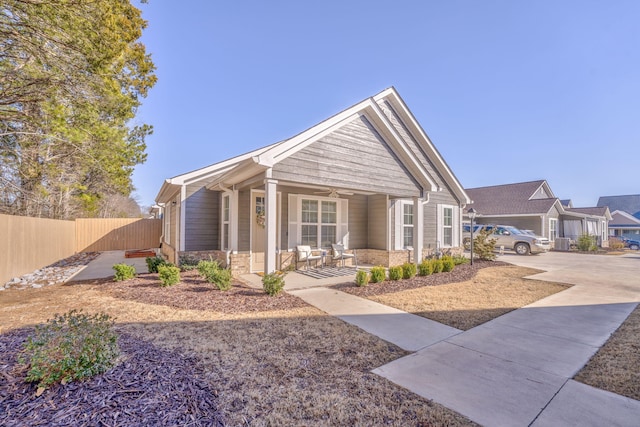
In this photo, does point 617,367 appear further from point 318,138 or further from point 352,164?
point 318,138

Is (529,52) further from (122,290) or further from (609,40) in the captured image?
(122,290)

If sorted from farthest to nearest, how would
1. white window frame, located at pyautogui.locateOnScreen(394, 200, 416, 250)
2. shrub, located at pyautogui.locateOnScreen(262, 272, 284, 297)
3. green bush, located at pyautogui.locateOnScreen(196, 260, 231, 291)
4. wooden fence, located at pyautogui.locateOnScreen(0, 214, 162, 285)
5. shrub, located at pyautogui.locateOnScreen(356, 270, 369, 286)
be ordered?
white window frame, located at pyautogui.locateOnScreen(394, 200, 416, 250) → wooden fence, located at pyautogui.locateOnScreen(0, 214, 162, 285) → shrub, located at pyautogui.locateOnScreen(356, 270, 369, 286) → green bush, located at pyautogui.locateOnScreen(196, 260, 231, 291) → shrub, located at pyautogui.locateOnScreen(262, 272, 284, 297)

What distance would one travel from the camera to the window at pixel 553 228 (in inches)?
869

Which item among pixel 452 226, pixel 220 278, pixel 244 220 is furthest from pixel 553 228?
pixel 220 278

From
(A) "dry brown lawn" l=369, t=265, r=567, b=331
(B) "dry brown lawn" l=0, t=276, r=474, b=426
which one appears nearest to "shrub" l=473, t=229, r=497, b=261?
(A) "dry brown lawn" l=369, t=265, r=567, b=331

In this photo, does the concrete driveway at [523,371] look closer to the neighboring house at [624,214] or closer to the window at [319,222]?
the window at [319,222]

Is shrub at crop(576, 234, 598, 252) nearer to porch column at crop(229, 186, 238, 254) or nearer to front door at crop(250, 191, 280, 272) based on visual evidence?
front door at crop(250, 191, 280, 272)

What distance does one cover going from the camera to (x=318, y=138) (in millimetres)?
7625

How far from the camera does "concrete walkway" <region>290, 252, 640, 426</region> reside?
2621 mm

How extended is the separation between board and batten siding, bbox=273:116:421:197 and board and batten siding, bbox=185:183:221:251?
4351 millimetres

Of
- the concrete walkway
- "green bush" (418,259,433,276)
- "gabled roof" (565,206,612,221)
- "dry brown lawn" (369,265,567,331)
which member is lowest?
"dry brown lawn" (369,265,567,331)

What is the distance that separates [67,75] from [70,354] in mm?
6863

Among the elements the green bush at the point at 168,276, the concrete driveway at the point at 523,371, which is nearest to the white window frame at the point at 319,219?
the green bush at the point at 168,276

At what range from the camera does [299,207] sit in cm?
1016
